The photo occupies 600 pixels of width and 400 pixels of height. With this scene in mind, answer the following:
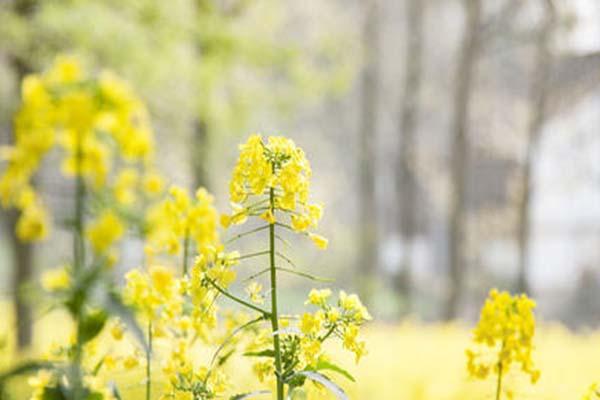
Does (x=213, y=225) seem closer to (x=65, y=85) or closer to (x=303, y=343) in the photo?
(x=303, y=343)

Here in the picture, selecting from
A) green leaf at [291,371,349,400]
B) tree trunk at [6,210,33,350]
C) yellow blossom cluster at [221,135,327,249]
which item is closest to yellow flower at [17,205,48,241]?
yellow blossom cluster at [221,135,327,249]

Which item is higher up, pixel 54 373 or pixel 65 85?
pixel 65 85

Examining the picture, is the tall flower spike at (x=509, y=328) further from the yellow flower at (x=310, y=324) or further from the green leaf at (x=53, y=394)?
the green leaf at (x=53, y=394)

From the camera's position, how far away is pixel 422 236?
3006 cm

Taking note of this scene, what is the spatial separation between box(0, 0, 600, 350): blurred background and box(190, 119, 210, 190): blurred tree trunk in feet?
0.05

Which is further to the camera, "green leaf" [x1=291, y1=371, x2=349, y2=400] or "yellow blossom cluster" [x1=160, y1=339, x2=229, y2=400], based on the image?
"yellow blossom cluster" [x1=160, y1=339, x2=229, y2=400]

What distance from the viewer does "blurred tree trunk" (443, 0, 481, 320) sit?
1069 centimetres

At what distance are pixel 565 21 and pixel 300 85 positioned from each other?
344 cm

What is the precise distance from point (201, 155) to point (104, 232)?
6911 millimetres

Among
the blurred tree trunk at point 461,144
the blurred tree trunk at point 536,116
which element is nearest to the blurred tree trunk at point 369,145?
the blurred tree trunk at point 461,144

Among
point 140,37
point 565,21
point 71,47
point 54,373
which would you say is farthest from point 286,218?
point 565,21

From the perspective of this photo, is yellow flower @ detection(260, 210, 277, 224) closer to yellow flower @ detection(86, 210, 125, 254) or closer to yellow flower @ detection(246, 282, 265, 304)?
yellow flower @ detection(246, 282, 265, 304)

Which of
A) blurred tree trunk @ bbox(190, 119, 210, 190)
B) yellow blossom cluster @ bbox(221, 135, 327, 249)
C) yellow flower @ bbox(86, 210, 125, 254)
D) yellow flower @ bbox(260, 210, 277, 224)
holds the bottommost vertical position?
yellow flower @ bbox(86, 210, 125, 254)

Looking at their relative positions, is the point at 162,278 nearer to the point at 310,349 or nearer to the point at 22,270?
the point at 310,349
